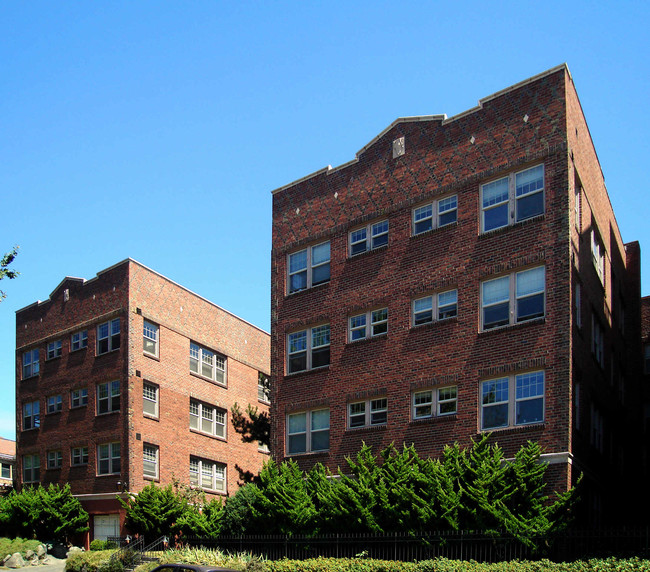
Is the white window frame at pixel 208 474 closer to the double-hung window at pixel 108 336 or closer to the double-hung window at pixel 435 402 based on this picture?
the double-hung window at pixel 108 336

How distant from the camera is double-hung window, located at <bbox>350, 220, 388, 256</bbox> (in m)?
31.1

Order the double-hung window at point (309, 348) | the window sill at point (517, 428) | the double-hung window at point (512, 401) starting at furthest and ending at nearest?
the double-hung window at point (309, 348) < the double-hung window at point (512, 401) < the window sill at point (517, 428)

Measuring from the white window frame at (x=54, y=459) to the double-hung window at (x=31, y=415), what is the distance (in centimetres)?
216

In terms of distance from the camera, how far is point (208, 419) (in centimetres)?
4547

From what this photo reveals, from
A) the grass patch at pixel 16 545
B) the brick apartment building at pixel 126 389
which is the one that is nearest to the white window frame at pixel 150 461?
the brick apartment building at pixel 126 389

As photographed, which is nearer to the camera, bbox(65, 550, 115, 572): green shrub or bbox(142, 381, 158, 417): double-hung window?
bbox(65, 550, 115, 572): green shrub

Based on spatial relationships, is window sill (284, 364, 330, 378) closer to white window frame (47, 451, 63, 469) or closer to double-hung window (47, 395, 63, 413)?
white window frame (47, 451, 63, 469)

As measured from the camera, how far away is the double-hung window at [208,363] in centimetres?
4525

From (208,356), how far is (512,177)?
78.3ft

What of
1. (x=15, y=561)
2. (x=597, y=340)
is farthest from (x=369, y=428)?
(x=15, y=561)

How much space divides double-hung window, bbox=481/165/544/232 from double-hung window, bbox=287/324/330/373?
25.6 ft

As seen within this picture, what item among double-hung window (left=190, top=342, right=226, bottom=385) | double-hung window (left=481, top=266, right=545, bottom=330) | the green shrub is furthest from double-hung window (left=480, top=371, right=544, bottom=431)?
double-hung window (left=190, top=342, right=226, bottom=385)

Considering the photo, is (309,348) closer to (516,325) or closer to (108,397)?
(516,325)

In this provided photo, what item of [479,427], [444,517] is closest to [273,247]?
[479,427]
